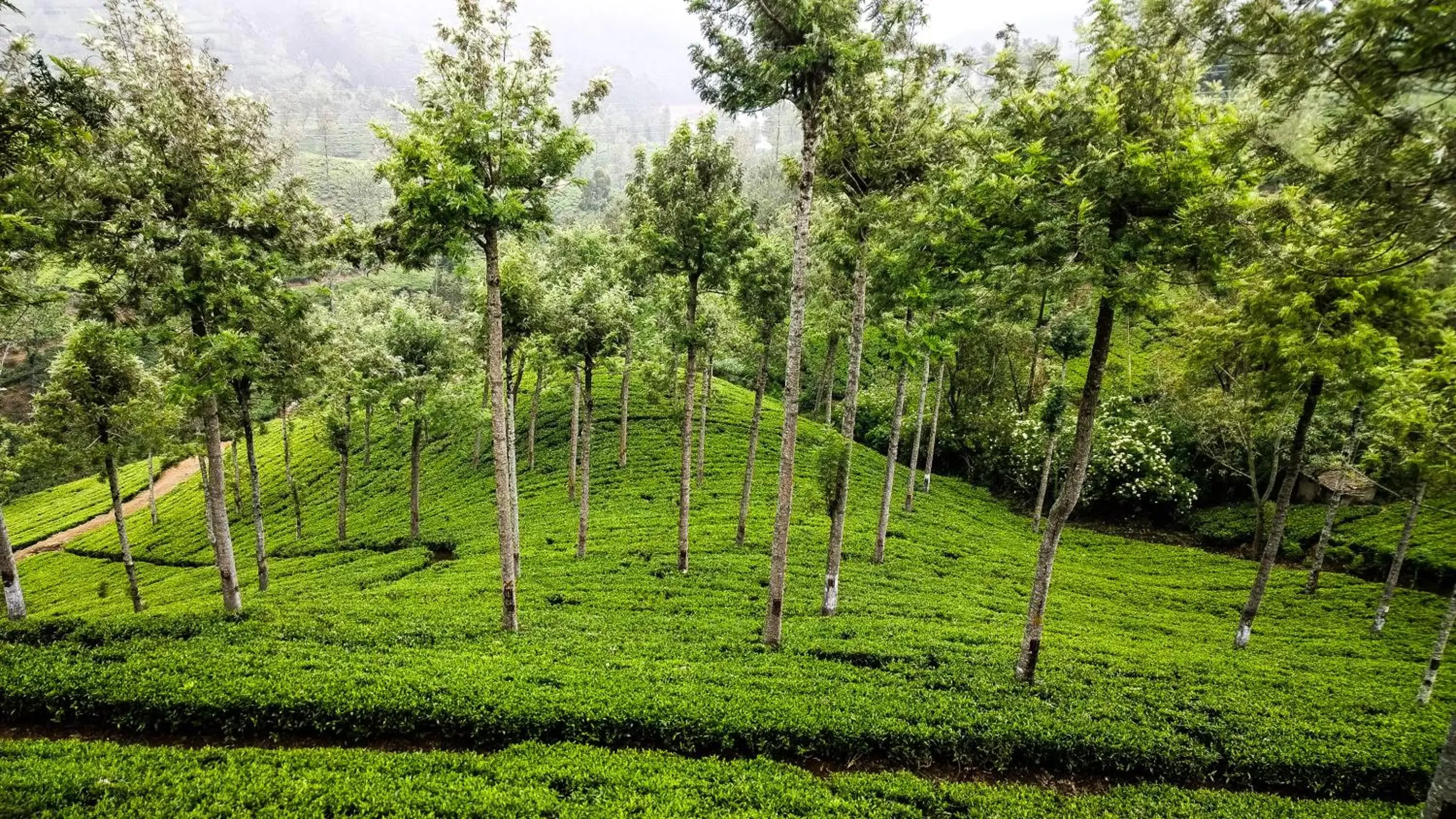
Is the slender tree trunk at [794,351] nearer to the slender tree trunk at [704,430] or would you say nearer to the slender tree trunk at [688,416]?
the slender tree trunk at [688,416]

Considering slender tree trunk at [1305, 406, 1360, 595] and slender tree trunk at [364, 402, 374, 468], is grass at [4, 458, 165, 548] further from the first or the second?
slender tree trunk at [1305, 406, 1360, 595]

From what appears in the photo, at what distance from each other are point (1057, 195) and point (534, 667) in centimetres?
1528

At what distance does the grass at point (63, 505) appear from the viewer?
44969 millimetres

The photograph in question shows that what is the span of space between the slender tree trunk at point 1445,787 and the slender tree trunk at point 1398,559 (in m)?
15.3

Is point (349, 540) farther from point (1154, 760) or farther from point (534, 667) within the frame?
point (1154, 760)

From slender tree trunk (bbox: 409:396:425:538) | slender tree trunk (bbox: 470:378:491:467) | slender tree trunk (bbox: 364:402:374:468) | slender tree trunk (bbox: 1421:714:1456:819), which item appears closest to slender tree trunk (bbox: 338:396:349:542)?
slender tree trunk (bbox: 364:402:374:468)

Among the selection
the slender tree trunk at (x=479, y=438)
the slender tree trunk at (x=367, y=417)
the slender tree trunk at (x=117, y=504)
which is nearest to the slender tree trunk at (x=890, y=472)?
the slender tree trunk at (x=367, y=417)

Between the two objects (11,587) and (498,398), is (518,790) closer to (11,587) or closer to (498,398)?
(498,398)

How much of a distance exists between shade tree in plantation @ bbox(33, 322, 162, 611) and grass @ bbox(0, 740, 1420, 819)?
59.7 ft

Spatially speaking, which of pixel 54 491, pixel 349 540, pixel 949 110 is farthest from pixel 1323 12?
pixel 54 491

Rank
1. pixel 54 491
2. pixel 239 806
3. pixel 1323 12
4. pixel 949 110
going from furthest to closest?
pixel 54 491
pixel 949 110
pixel 239 806
pixel 1323 12

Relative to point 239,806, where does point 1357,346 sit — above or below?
above

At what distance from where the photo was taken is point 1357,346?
14133 mm

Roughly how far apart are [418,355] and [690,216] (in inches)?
687
